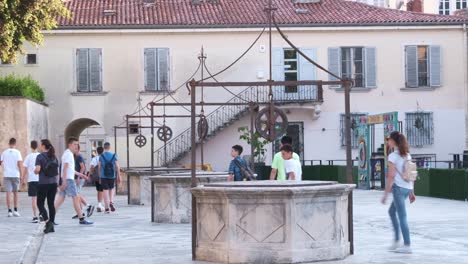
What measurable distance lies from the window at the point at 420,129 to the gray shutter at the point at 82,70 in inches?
585

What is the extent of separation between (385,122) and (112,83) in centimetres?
1640

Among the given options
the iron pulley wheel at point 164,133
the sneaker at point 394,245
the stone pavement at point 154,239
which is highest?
the iron pulley wheel at point 164,133

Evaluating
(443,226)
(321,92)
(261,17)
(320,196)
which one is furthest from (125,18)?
(320,196)

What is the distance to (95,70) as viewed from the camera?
4891cm

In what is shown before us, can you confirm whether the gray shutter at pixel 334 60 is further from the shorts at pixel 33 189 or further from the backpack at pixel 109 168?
the shorts at pixel 33 189

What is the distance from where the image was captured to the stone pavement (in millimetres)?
14836

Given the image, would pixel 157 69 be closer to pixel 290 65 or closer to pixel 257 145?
pixel 290 65

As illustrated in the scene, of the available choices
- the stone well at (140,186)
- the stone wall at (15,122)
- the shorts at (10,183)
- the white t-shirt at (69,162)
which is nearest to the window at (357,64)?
the stone wall at (15,122)

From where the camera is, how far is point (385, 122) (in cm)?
3669

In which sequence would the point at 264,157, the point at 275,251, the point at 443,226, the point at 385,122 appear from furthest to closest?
the point at 264,157, the point at 385,122, the point at 443,226, the point at 275,251

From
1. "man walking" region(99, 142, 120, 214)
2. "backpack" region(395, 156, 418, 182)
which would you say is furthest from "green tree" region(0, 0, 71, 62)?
"backpack" region(395, 156, 418, 182)

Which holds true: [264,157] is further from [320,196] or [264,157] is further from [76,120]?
[320,196]

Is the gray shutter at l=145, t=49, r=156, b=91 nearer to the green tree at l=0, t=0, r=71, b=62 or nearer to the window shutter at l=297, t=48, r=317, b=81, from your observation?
the window shutter at l=297, t=48, r=317, b=81

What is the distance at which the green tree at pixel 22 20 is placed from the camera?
100 ft
